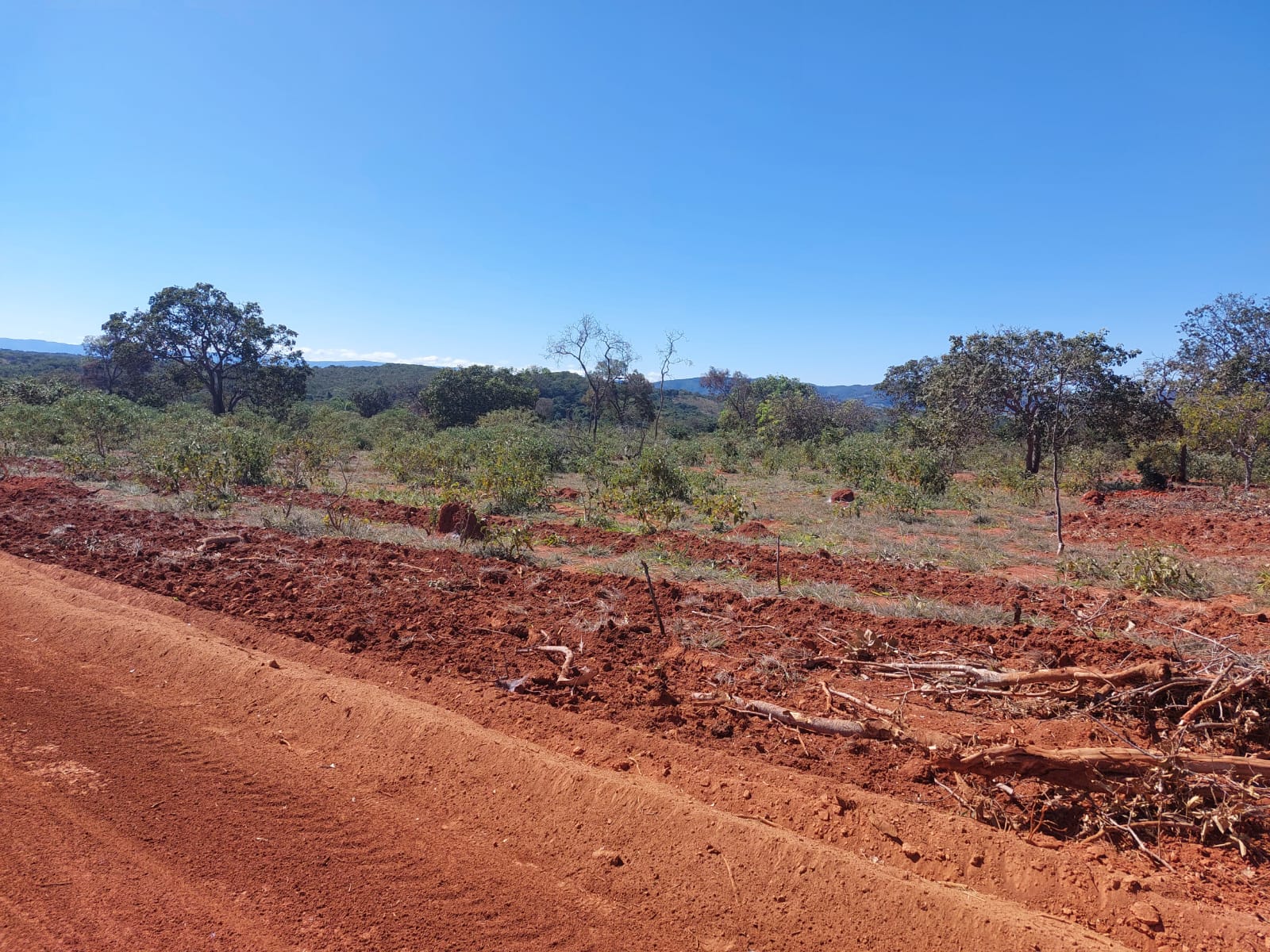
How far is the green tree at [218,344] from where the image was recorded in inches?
1416

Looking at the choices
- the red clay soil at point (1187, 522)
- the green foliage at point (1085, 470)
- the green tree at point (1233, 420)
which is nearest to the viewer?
the red clay soil at point (1187, 522)

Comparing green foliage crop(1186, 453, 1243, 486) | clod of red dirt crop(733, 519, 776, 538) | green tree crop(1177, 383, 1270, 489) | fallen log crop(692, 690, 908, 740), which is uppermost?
green tree crop(1177, 383, 1270, 489)

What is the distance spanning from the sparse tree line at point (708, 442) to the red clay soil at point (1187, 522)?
5.00ft

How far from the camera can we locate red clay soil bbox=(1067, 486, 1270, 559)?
11055mm

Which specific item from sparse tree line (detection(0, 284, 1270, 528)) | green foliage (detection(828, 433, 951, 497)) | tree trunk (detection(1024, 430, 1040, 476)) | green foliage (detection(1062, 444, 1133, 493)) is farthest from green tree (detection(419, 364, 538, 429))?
green foliage (detection(1062, 444, 1133, 493))

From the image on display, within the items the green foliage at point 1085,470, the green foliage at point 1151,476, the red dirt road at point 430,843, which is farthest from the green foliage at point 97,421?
the green foliage at point 1151,476

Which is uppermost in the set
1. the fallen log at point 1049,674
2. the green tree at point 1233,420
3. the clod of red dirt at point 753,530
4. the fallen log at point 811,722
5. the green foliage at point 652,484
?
the green tree at point 1233,420

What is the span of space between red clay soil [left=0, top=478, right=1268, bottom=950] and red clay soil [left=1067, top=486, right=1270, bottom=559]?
6.49m

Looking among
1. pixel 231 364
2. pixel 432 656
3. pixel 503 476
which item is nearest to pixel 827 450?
pixel 503 476

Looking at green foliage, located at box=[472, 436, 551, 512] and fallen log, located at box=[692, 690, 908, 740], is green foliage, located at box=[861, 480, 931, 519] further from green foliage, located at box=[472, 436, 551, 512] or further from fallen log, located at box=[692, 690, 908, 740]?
fallen log, located at box=[692, 690, 908, 740]

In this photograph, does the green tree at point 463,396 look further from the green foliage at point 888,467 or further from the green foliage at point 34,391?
the green foliage at point 888,467

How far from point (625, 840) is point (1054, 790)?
2.04 meters

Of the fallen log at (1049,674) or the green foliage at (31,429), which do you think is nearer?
the fallen log at (1049,674)

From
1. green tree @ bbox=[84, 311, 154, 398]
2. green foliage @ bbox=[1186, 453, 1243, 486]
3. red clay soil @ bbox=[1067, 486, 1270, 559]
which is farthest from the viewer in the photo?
green tree @ bbox=[84, 311, 154, 398]
